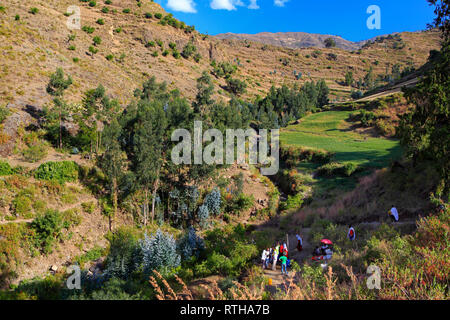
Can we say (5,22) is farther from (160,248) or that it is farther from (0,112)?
(160,248)

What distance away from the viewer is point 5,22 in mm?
32344

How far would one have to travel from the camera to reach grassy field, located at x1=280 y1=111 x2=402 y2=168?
2506cm

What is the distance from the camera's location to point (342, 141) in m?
36.3

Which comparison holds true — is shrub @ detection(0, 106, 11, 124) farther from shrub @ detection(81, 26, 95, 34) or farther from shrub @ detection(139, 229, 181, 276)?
shrub @ detection(81, 26, 95, 34)

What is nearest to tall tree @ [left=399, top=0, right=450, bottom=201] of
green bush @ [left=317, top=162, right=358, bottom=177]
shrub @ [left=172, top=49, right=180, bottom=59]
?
green bush @ [left=317, top=162, right=358, bottom=177]

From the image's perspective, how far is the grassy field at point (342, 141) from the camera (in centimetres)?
2506

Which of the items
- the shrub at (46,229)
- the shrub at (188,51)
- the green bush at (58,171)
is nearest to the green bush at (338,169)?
the green bush at (58,171)

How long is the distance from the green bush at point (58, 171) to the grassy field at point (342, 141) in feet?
85.7

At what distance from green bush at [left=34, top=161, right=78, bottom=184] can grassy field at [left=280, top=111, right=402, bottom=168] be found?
26113mm

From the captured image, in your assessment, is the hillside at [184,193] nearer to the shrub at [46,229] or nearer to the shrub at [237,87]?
the shrub at [46,229]

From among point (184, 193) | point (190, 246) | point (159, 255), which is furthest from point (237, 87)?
point (159, 255)

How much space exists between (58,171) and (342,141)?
3643 cm

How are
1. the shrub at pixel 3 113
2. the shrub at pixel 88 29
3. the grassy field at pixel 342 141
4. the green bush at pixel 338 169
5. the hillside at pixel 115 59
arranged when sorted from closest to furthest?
the shrub at pixel 3 113
the green bush at pixel 338 169
the grassy field at pixel 342 141
the hillside at pixel 115 59
the shrub at pixel 88 29

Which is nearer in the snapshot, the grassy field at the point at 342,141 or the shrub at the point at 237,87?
the grassy field at the point at 342,141
